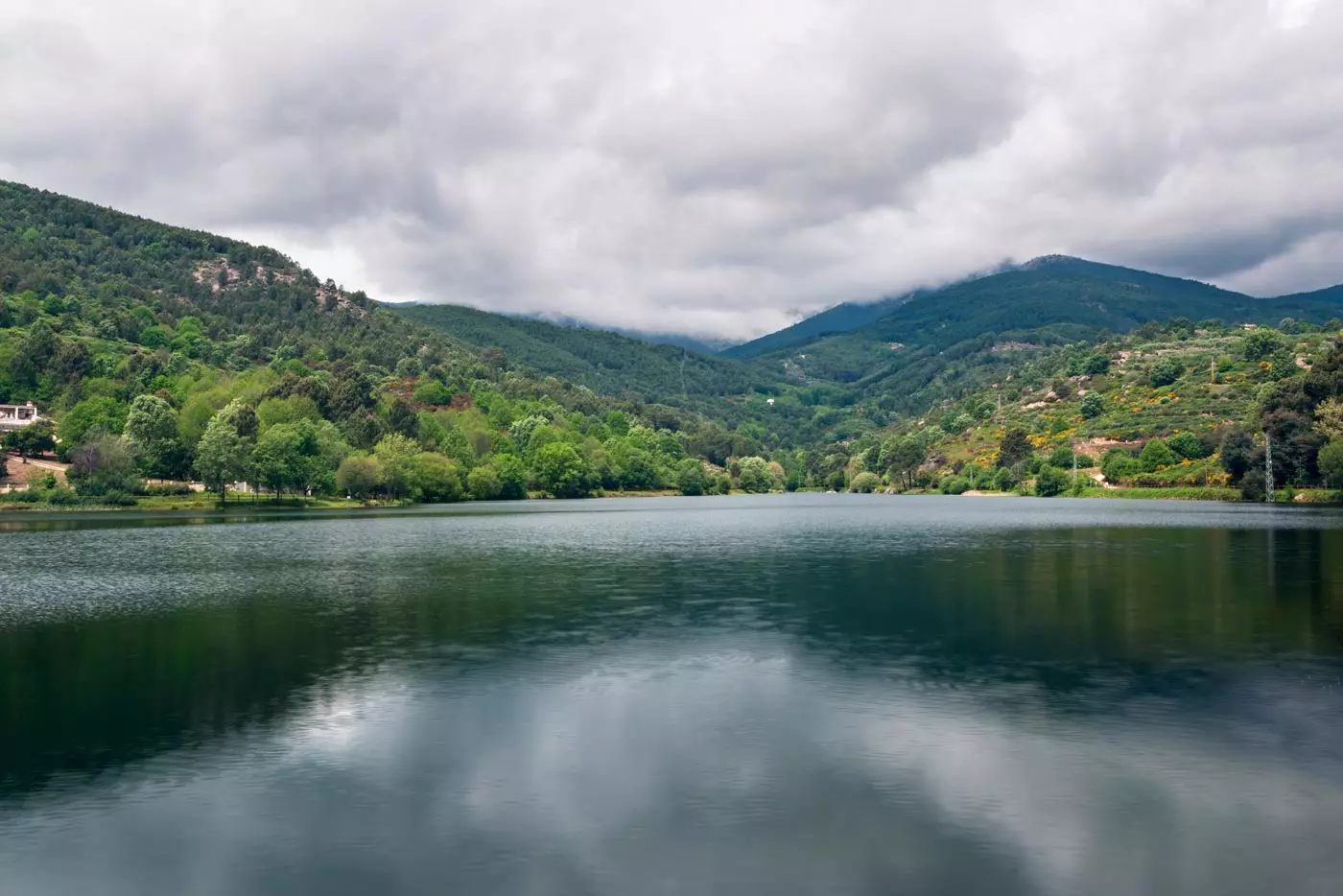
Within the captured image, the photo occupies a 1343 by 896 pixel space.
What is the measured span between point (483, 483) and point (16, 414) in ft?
260

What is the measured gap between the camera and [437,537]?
79.3 metres

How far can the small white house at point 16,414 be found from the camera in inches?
6316

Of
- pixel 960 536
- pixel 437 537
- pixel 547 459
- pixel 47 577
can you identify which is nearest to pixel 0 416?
pixel 547 459

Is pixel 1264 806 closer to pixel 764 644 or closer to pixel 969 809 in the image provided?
pixel 969 809

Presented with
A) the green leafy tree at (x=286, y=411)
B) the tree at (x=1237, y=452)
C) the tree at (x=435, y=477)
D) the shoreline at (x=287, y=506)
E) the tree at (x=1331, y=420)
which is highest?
the green leafy tree at (x=286, y=411)

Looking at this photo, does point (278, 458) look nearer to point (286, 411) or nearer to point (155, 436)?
point (155, 436)

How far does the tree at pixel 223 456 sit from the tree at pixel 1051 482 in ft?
461

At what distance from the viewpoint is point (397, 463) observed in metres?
149

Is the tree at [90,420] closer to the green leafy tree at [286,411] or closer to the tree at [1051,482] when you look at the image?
the green leafy tree at [286,411]

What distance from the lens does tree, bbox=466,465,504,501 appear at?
17550cm

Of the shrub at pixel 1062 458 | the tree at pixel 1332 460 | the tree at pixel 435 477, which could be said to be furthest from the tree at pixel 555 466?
the tree at pixel 1332 460

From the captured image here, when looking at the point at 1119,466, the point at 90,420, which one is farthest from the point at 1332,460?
the point at 90,420

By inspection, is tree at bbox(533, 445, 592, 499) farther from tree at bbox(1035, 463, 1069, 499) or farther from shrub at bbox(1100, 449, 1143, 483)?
shrub at bbox(1100, 449, 1143, 483)

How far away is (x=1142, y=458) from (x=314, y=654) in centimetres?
16439
